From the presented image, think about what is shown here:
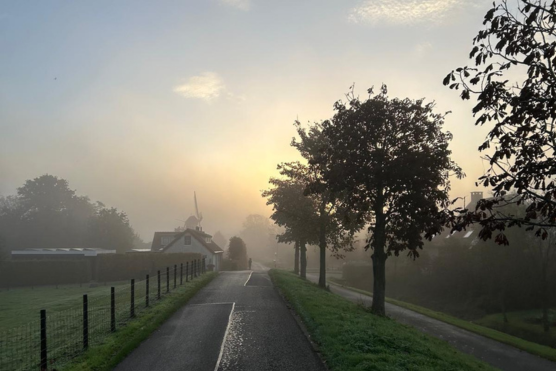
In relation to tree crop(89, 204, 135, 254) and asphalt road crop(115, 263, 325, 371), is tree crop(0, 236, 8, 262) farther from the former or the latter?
asphalt road crop(115, 263, 325, 371)

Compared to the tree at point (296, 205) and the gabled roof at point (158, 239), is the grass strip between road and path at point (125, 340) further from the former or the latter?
the gabled roof at point (158, 239)

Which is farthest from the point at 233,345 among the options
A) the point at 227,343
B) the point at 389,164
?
the point at 389,164

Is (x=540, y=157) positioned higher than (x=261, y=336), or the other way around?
(x=540, y=157)

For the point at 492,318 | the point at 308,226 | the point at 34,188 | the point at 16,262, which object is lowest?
the point at 492,318

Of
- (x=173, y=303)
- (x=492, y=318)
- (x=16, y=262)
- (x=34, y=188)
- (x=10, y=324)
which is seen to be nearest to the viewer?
(x=173, y=303)

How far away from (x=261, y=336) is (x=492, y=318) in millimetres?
39614

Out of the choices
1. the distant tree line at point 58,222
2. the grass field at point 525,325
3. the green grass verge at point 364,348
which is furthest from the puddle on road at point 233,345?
the distant tree line at point 58,222

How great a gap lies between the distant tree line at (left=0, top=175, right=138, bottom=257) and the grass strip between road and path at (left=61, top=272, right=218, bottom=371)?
7108 cm

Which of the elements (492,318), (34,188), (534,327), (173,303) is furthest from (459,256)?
(34,188)

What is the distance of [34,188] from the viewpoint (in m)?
116

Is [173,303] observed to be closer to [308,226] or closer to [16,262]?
[308,226]

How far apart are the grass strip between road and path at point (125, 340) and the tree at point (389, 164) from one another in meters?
10.0

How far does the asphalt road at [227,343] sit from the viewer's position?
1075 cm

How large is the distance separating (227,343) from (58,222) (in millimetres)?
105628
